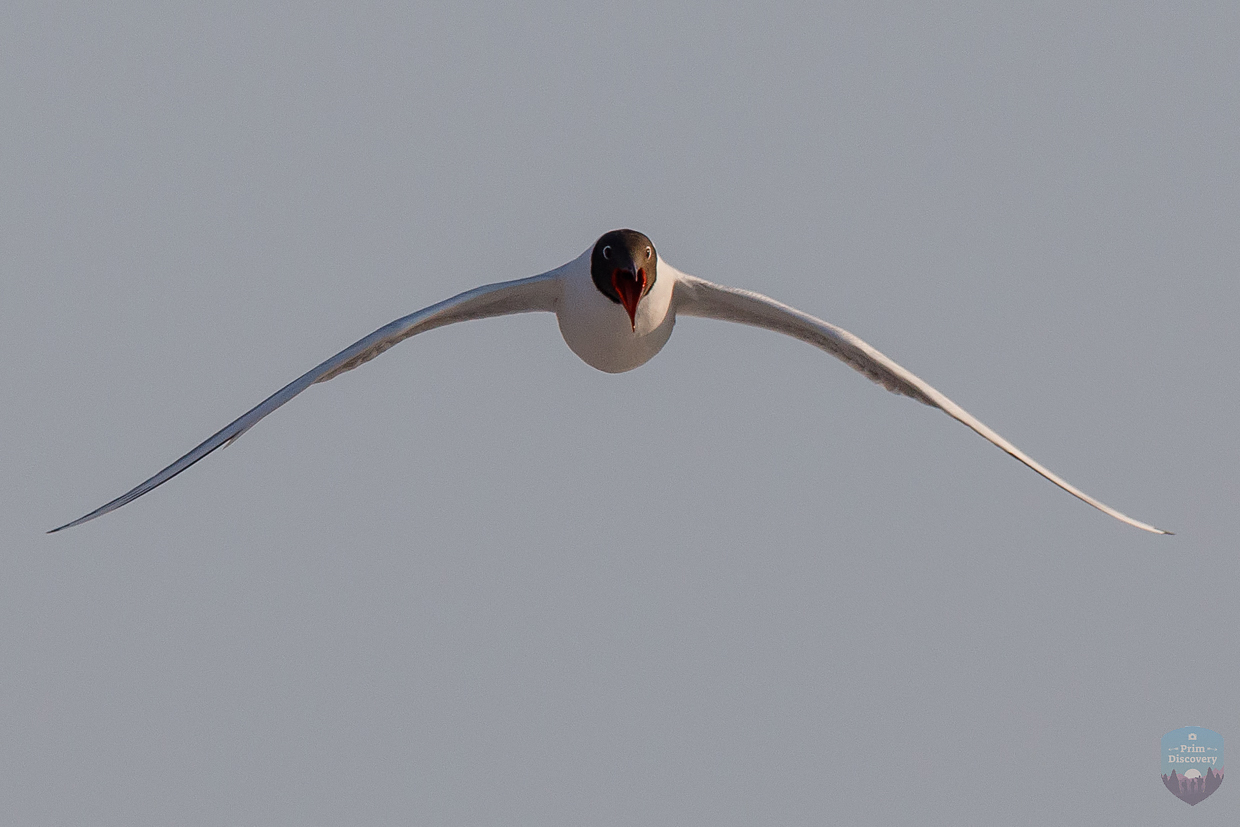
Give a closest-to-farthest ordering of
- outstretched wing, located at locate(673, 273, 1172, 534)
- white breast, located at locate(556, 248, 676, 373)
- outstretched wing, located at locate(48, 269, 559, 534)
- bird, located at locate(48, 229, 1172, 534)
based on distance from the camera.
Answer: outstretched wing, located at locate(48, 269, 559, 534)
bird, located at locate(48, 229, 1172, 534)
white breast, located at locate(556, 248, 676, 373)
outstretched wing, located at locate(673, 273, 1172, 534)

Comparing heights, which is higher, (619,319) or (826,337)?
(619,319)

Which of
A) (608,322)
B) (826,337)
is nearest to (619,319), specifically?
(608,322)

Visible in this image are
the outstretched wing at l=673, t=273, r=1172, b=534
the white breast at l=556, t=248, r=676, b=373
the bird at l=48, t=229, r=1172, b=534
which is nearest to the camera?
the bird at l=48, t=229, r=1172, b=534

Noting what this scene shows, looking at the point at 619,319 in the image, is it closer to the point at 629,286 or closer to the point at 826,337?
the point at 629,286

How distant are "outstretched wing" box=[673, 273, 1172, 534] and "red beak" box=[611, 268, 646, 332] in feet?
3.54

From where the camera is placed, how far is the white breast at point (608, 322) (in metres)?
12.1

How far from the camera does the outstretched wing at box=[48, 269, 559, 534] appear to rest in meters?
11.0

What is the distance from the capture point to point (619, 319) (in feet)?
39.6

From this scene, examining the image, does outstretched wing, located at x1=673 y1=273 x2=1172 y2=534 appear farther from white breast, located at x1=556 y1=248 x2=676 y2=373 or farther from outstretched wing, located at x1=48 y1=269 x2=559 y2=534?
outstretched wing, located at x1=48 y1=269 x2=559 y2=534

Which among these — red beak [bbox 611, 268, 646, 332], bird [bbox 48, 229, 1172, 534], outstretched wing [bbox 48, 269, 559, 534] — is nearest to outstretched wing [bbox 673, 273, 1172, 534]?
bird [bbox 48, 229, 1172, 534]

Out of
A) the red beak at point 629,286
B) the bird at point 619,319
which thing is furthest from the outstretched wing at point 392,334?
the red beak at point 629,286

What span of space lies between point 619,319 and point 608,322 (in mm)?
110

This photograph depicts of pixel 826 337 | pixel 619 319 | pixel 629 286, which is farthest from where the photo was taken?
pixel 826 337

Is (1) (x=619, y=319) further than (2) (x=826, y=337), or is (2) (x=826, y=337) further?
(2) (x=826, y=337)
